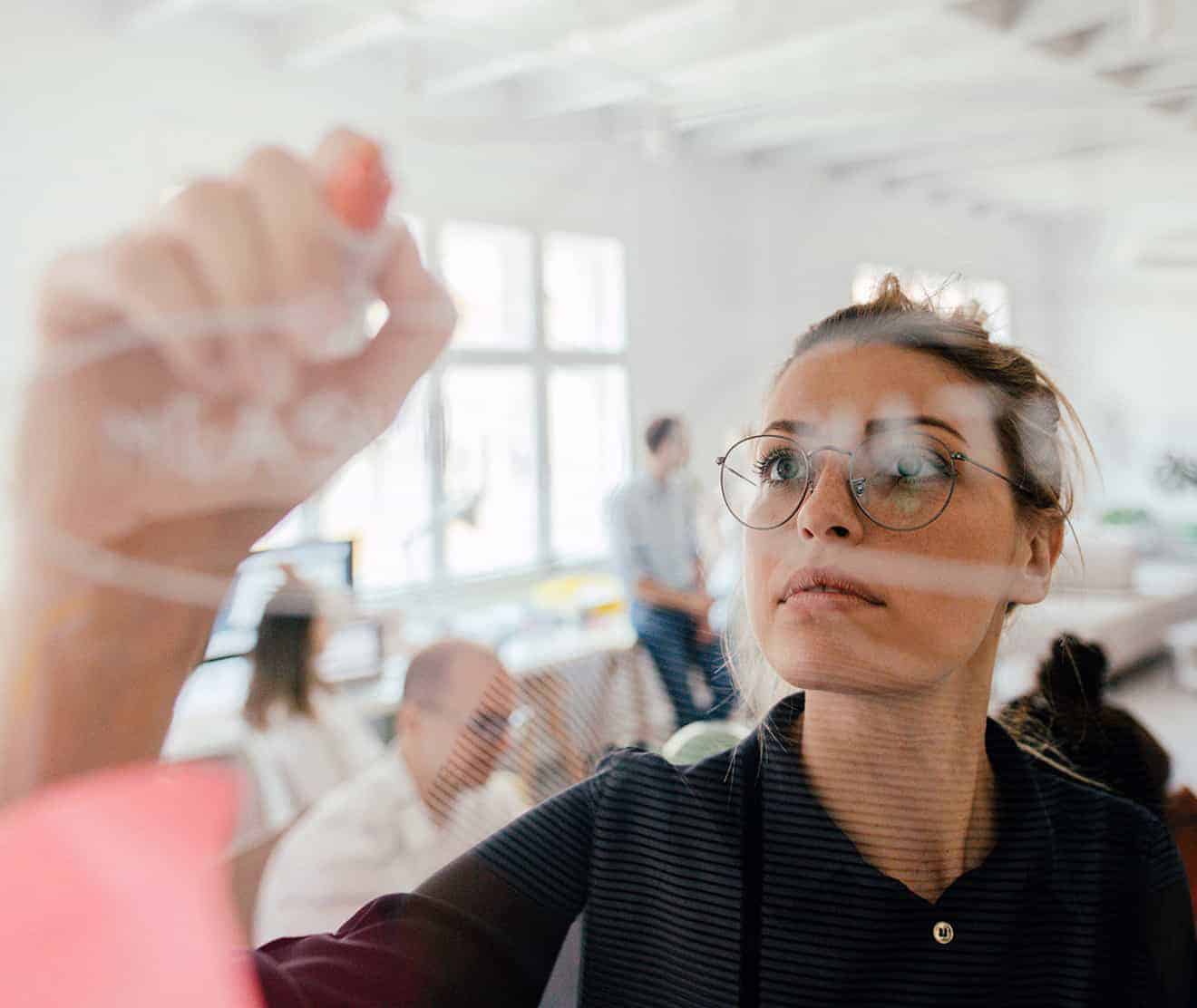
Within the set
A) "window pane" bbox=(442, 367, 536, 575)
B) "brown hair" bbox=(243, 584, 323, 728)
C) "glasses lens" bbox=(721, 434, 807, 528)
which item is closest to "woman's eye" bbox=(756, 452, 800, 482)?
"glasses lens" bbox=(721, 434, 807, 528)

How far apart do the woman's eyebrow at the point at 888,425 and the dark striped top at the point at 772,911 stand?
153 millimetres

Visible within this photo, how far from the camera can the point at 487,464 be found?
38cm

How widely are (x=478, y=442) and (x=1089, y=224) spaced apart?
42 cm

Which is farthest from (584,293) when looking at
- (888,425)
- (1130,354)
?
(1130,354)

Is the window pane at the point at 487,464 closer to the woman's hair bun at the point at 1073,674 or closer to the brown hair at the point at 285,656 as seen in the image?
the brown hair at the point at 285,656

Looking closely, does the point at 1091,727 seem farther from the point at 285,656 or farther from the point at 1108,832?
the point at 285,656

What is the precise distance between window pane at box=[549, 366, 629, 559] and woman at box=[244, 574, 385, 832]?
0.41 ft

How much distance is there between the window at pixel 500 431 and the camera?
34cm

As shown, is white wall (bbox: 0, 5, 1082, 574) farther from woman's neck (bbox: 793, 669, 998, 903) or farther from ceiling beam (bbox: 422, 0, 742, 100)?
woman's neck (bbox: 793, 669, 998, 903)

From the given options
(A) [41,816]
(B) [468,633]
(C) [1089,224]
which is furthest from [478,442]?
(C) [1089,224]

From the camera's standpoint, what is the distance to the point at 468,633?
412 millimetres

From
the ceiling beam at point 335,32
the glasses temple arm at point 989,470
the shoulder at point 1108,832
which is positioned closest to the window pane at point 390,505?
the ceiling beam at point 335,32

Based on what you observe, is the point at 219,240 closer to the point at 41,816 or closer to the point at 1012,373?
the point at 41,816

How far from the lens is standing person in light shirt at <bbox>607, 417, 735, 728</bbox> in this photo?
469 millimetres
